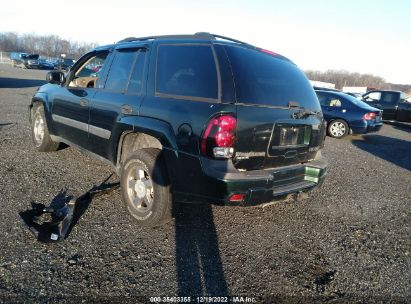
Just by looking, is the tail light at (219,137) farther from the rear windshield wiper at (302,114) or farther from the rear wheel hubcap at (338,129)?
the rear wheel hubcap at (338,129)

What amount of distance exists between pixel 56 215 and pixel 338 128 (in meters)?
9.81

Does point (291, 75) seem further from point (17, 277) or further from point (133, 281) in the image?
point (17, 277)

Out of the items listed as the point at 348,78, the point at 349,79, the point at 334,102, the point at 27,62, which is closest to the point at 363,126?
the point at 334,102

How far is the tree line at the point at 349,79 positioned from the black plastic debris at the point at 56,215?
3626 inches

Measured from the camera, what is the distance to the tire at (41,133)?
18.6ft

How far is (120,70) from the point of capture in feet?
13.3

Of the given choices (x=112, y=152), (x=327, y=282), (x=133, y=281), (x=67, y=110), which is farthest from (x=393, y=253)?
(x=67, y=110)

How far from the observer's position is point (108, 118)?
3.96 m

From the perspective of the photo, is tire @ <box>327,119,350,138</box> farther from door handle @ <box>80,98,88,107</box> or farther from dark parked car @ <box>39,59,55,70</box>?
dark parked car @ <box>39,59,55,70</box>

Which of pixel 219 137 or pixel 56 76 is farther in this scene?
pixel 56 76

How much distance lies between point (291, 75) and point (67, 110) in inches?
127

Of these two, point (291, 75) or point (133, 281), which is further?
point (291, 75)

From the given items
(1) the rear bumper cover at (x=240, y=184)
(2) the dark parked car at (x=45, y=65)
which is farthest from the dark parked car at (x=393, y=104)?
(2) the dark parked car at (x=45, y=65)

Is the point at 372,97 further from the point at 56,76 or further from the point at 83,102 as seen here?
the point at 83,102
